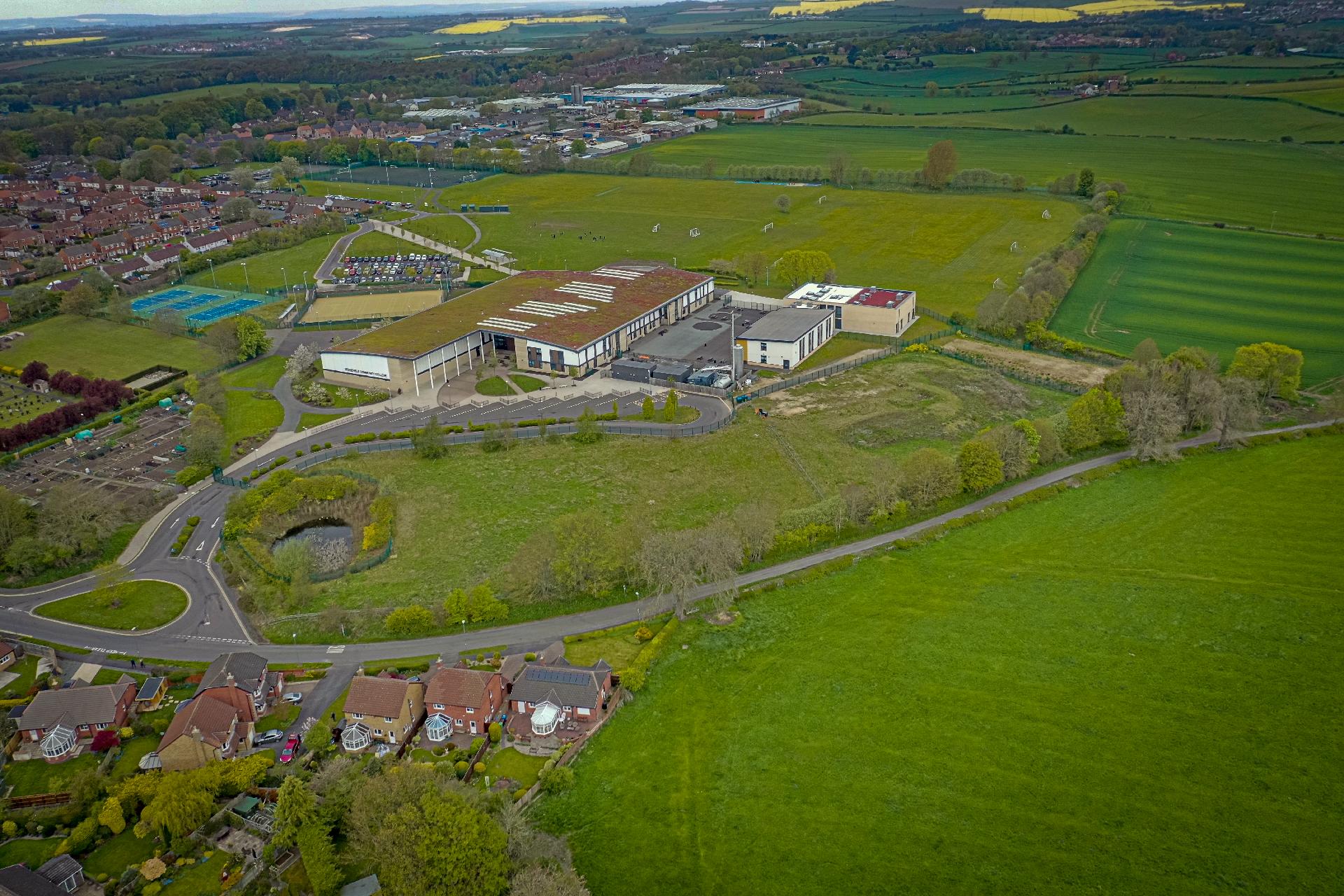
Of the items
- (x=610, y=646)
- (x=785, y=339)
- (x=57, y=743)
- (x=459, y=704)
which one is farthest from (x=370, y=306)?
(x=459, y=704)

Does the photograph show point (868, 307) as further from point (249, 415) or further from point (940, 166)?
point (940, 166)

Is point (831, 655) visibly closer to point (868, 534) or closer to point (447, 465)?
point (868, 534)

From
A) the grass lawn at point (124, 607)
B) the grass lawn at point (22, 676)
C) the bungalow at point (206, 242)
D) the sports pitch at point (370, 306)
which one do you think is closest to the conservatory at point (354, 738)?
the grass lawn at point (124, 607)

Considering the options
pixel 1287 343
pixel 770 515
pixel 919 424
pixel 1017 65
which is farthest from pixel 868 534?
pixel 1017 65

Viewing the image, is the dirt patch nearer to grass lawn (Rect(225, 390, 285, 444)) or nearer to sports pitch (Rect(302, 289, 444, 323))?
sports pitch (Rect(302, 289, 444, 323))

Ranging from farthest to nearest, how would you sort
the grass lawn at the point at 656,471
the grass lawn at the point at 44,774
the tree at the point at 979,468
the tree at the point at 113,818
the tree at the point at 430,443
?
the tree at the point at 430,443
the tree at the point at 979,468
the grass lawn at the point at 656,471
the grass lawn at the point at 44,774
the tree at the point at 113,818

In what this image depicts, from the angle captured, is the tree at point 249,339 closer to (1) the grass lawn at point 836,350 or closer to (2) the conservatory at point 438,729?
(1) the grass lawn at point 836,350
